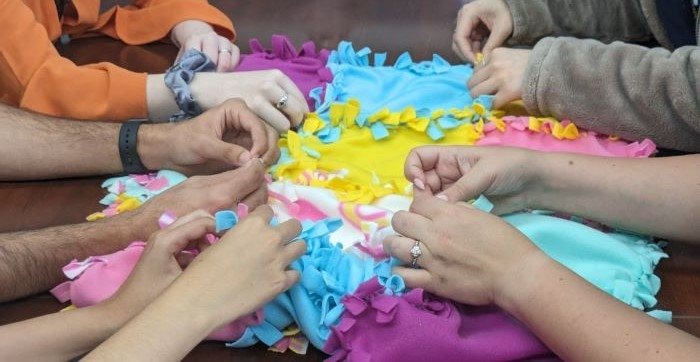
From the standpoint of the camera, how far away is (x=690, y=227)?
86 cm

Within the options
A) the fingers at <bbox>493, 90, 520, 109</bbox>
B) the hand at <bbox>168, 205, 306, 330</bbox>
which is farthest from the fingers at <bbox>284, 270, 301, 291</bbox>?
the fingers at <bbox>493, 90, 520, 109</bbox>

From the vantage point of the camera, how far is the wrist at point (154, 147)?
3.32ft

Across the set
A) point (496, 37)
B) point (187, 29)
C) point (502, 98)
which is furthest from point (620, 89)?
point (187, 29)

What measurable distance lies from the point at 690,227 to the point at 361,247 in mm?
376

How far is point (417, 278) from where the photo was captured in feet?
2.55

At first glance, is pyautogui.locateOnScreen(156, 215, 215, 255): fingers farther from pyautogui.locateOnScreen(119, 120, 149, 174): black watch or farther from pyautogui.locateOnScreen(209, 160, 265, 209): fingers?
pyautogui.locateOnScreen(119, 120, 149, 174): black watch

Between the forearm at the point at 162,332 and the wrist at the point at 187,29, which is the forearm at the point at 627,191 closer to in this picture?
the forearm at the point at 162,332

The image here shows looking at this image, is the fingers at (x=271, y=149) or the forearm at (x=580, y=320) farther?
the fingers at (x=271, y=149)

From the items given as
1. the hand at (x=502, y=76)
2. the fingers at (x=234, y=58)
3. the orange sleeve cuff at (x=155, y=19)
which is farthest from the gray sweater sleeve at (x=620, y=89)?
the orange sleeve cuff at (x=155, y=19)

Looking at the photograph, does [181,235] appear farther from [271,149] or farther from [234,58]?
[234,58]

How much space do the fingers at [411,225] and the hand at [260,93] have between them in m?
0.29

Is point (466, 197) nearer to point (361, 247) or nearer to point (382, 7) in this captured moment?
point (361, 247)

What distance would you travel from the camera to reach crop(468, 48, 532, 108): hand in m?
1.05

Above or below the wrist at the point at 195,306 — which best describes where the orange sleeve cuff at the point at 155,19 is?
above
